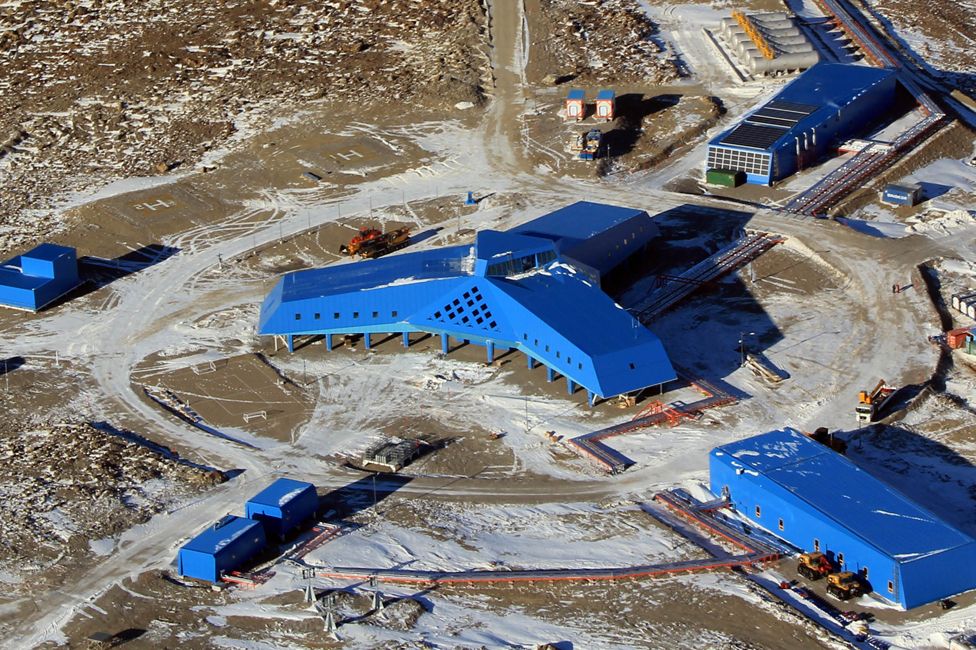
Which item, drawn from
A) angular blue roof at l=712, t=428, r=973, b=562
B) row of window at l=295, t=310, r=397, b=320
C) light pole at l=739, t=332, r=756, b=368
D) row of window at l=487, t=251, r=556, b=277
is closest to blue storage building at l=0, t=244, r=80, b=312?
row of window at l=295, t=310, r=397, b=320

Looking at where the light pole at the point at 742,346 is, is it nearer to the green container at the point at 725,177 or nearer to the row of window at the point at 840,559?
the row of window at the point at 840,559

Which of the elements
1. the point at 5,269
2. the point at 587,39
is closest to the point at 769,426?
the point at 5,269

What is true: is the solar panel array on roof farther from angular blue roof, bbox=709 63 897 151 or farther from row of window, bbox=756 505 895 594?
row of window, bbox=756 505 895 594

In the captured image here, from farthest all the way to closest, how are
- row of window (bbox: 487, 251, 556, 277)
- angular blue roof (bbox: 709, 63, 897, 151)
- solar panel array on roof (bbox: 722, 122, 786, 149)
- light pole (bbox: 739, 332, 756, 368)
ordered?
angular blue roof (bbox: 709, 63, 897, 151)
solar panel array on roof (bbox: 722, 122, 786, 149)
row of window (bbox: 487, 251, 556, 277)
light pole (bbox: 739, 332, 756, 368)

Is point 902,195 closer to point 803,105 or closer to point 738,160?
point 738,160

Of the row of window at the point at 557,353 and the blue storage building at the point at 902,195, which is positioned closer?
the row of window at the point at 557,353

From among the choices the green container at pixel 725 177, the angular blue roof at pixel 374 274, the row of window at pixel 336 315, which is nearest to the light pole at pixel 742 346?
the angular blue roof at pixel 374 274
